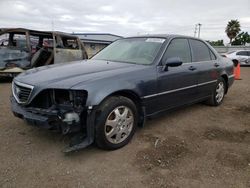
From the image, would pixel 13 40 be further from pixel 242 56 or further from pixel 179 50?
pixel 242 56

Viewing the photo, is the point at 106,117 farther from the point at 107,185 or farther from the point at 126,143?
the point at 107,185

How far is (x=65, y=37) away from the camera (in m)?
9.84

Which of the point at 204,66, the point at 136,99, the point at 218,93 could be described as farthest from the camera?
the point at 218,93

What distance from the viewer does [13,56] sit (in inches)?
332

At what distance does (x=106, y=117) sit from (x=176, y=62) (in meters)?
1.47

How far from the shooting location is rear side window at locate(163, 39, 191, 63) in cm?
423

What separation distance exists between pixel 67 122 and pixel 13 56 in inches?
254

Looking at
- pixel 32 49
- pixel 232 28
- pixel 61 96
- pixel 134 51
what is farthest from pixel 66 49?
pixel 232 28

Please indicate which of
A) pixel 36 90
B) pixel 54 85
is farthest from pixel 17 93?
pixel 54 85

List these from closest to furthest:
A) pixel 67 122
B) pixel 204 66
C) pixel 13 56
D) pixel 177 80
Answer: pixel 67 122 → pixel 177 80 → pixel 204 66 → pixel 13 56

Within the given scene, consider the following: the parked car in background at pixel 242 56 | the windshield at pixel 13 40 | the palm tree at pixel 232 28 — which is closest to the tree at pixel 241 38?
the palm tree at pixel 232 28

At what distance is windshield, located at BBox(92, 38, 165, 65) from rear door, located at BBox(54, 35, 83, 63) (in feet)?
15.8

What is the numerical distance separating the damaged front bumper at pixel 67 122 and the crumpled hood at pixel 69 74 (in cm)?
34

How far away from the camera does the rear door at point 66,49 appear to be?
919cm
